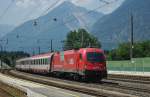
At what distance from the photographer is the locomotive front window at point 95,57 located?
135 feet

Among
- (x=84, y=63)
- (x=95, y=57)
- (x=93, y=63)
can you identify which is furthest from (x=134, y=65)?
(x=84, y=63)

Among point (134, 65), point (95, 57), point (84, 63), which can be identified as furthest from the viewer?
point (134, 65)

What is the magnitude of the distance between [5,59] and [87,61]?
13913cm

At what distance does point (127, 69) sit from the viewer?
64.2 meters

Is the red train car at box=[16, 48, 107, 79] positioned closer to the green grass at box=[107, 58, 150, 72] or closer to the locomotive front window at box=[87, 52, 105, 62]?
the locomotive front window at box=[87, 52, 105, 62]

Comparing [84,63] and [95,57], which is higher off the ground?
[95,57]

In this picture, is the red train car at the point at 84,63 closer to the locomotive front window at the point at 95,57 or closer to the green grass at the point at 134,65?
the locomotive front window at the point at 95,57

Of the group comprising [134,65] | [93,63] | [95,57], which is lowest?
[93,63]

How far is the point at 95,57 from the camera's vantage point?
1635 inches

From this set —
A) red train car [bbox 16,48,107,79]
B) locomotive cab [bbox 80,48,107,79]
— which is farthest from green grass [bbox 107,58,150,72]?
locomotive cab [bbox 80,48,107,79]

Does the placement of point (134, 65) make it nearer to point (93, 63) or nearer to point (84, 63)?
point (93, 63)

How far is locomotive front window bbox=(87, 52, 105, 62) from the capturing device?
41281mm

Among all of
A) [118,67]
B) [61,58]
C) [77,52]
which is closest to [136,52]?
[118,67]

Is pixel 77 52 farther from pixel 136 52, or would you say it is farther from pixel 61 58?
Answer: pixel 136 52
